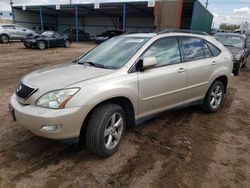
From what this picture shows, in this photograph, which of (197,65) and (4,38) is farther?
(4,38)

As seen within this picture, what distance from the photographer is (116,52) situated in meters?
3.58

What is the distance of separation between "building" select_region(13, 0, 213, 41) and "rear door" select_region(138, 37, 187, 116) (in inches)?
576

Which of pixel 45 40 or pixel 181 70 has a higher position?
pixel 181 70

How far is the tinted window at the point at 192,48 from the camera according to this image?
3.99 meters

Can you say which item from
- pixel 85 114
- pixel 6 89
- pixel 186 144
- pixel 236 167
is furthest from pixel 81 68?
pixel 6 89

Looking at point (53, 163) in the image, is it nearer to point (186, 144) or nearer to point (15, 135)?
point (15, 135)

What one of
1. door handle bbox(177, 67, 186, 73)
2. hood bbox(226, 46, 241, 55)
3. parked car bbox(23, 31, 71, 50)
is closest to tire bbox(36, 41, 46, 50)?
parked car bbox(23, 31, 71, 50)

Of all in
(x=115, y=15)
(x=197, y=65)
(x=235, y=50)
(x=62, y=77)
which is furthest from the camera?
(x=115, y=15)

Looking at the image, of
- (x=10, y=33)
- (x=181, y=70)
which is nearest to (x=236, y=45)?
(x=181, y=70)

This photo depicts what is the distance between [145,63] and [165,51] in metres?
0.74

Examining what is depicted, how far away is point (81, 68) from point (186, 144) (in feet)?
6.67

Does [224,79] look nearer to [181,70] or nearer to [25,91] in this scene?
[181,70]

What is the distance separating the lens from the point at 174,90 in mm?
3717

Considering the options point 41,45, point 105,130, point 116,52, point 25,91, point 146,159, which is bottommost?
point 146,159
